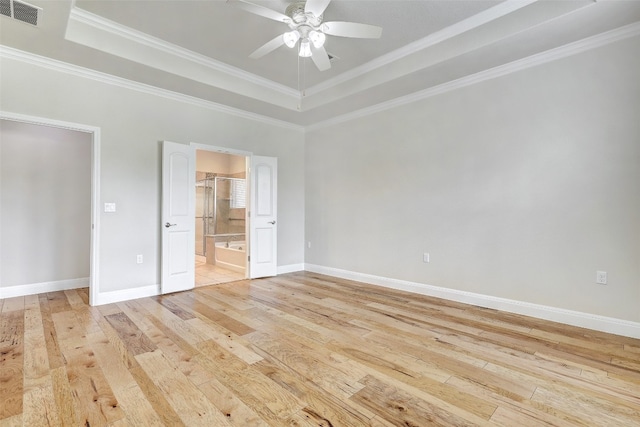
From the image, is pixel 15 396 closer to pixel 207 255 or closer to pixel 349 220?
pixel 349 220

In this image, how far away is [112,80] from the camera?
373 cm

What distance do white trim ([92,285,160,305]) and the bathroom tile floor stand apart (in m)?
0.70

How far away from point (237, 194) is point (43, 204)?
153 inches

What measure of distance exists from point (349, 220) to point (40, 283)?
446 cm

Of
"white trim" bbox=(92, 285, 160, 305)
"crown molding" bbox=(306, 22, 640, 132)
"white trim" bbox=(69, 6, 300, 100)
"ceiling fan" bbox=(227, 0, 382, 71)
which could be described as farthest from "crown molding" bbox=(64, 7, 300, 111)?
"white trim" bbox=(92, 285, 160, 305)

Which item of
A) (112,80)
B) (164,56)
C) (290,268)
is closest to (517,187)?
(290,268)

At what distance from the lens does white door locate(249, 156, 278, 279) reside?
5020mm

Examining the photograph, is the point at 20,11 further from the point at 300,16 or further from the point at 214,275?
the point at 214,275

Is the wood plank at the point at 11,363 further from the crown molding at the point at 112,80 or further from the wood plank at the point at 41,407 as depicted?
the crown molding at the point at 112,80

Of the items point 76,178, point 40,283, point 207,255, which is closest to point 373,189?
point 207,255

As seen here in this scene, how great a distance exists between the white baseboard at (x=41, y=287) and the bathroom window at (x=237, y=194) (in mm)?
3562

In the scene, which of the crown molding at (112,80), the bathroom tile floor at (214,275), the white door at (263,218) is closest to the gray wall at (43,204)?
the crown molding at (112,80)

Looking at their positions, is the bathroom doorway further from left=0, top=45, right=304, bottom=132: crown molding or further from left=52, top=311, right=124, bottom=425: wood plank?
left=52, top=311, right=124, bottom=425: wood plank

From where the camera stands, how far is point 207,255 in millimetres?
6637
